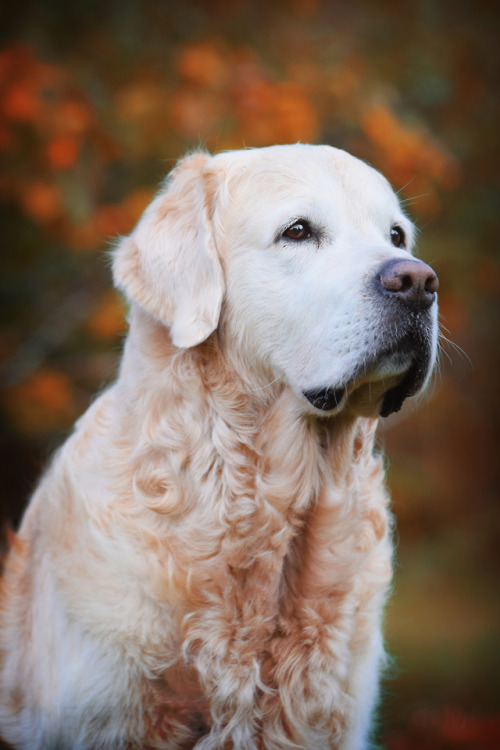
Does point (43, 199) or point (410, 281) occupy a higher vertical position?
point (43, 199)

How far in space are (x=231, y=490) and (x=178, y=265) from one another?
71 cm

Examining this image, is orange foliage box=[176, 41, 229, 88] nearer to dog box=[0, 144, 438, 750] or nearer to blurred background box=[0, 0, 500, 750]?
blurred background box=[0, 0, 500, 750]

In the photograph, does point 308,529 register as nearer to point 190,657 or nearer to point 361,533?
point 361,533

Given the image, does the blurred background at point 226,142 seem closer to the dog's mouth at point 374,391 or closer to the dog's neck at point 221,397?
the dog's neck at point 221,397

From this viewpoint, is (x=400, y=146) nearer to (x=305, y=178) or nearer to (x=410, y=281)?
(x=305, y=178)

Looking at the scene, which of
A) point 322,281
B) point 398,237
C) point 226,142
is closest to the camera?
point 322,281

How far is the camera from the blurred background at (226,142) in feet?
15.7

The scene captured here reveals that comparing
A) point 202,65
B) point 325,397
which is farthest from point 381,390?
point 202,65

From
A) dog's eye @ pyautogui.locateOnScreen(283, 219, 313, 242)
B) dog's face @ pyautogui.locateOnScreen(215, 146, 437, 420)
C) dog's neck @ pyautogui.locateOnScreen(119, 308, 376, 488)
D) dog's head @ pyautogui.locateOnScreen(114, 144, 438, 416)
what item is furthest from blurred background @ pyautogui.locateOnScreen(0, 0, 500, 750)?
dog's eye @ pyautogui.locateOnScreen(283, 219, 313, 242)

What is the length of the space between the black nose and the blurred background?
2.65 meters

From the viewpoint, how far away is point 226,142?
16.2 feet

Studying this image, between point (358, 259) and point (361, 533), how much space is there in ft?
3.02

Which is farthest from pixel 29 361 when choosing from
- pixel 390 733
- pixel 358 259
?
pixel 358 259

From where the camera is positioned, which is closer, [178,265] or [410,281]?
[410,281]
